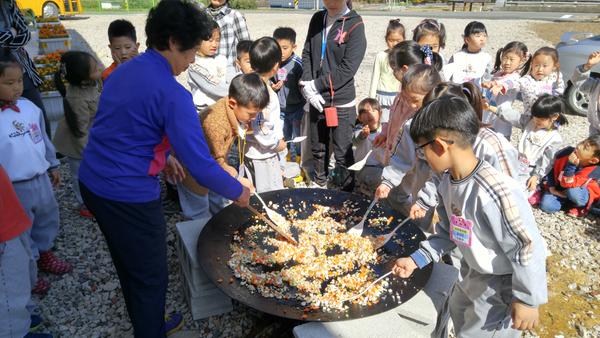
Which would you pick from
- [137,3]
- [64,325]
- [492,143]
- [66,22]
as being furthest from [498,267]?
[137,3]

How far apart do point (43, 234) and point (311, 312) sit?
2.61 metres

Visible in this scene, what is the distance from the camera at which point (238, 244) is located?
2.96 meters

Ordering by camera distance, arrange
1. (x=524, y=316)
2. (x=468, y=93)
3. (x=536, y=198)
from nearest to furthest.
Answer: (x=524, y=316)
(x=468, y=93)
(x=536, y=198)

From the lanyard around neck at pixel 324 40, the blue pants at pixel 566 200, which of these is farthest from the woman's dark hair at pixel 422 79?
the blue pants at pixel 566 200

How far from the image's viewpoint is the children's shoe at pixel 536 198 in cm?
495

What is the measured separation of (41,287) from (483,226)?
3.33 m

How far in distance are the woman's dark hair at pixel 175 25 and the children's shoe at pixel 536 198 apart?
4403mm

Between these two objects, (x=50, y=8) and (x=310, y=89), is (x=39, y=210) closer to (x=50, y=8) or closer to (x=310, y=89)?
(x=310, y=89)

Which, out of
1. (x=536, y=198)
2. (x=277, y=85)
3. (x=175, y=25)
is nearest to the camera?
(x=175, y=25)

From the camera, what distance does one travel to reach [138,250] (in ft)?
7.73

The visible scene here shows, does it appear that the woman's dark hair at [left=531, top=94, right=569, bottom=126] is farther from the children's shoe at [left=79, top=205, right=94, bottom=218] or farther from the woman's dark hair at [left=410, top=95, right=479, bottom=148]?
the children's shoe at [left=79, top=205, right=94, bottom=218]

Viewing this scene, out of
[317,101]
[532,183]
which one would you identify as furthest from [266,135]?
[532,183]

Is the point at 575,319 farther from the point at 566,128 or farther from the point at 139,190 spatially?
the point at 566,128

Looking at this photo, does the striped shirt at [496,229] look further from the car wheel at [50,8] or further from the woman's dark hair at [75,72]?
the car wheel at [50,8]
